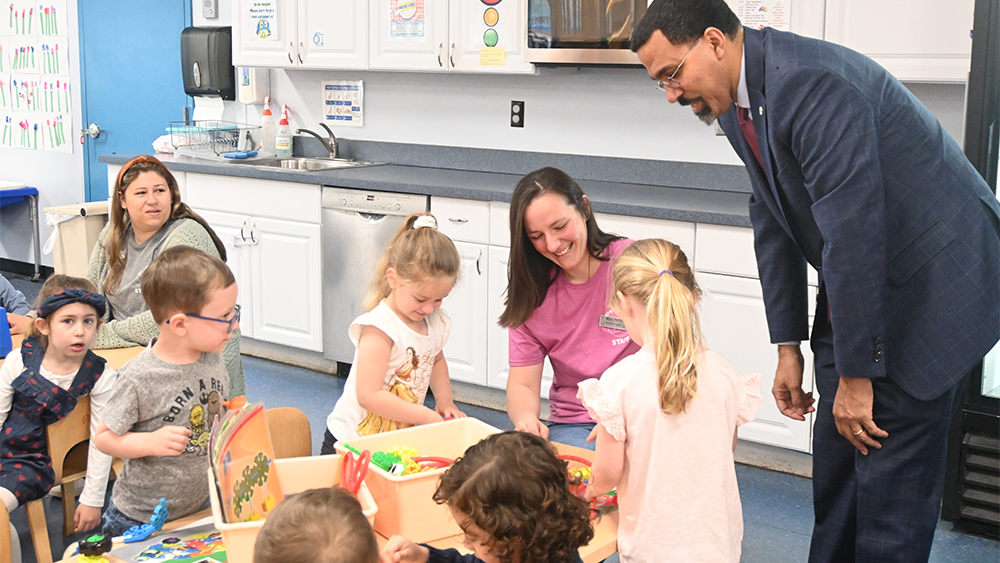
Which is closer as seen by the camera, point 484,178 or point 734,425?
point 734,425

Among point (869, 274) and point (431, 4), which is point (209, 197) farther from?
point (869, 274)

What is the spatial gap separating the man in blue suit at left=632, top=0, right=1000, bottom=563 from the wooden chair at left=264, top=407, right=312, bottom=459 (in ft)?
3.32

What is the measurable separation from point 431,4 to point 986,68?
224 cm

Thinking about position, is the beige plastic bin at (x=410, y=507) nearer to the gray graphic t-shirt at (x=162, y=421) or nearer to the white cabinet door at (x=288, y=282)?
the gray graphic t-shirt at (x=162, y=421)

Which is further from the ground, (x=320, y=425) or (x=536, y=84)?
(x=536, y=84)

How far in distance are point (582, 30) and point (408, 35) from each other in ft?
2.82

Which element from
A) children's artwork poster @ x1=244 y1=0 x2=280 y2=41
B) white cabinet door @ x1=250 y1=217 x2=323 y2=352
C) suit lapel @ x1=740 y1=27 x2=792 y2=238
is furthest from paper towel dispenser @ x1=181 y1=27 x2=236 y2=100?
suit lapel @ x1=740 y1=27 x2=792 y2=238

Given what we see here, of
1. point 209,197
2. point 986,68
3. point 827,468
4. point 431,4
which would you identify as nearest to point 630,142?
point 431,4

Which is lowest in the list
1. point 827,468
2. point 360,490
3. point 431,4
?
point 827,468

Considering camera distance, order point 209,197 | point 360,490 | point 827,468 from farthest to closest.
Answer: point 209,197, point 827,468, point 360,490

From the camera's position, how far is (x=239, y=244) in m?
4.31

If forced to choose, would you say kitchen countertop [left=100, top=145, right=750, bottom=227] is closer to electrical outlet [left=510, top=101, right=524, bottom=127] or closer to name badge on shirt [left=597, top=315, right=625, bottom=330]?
electrical outlet [left=510, top=101, right=524, bottom=127]

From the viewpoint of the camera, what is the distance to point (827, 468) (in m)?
1.86

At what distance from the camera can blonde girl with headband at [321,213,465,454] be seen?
75.4 inches
